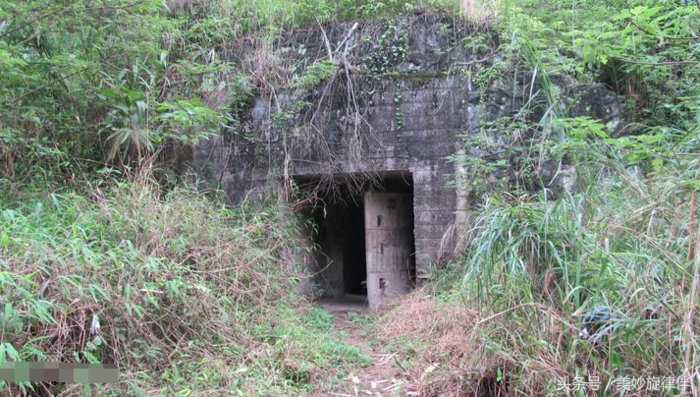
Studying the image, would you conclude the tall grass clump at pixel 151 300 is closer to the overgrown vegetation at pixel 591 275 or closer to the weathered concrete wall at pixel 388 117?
the overgrown vegetation at pixel 591 275

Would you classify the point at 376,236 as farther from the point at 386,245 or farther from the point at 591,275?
the point at 591,275

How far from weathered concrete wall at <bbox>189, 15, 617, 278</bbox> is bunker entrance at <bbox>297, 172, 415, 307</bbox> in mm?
362

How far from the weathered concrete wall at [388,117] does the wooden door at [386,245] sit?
732 mm

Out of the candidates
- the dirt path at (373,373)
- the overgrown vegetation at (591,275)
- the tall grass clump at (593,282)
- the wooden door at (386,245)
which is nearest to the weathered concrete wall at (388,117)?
the wooden door at (386,245)

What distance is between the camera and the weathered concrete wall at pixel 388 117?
5.49m

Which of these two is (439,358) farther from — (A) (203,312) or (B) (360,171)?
(B) (360,171)

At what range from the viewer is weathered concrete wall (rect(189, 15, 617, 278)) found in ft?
18.0

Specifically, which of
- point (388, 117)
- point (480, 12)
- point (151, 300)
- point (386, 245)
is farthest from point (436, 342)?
point (480, 12)

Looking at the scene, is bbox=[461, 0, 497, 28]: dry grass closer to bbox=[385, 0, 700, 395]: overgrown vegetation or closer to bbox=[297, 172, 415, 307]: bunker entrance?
bbox=[297, 172, 415, 307]: bunker entrance

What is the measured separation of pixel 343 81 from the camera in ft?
19.1

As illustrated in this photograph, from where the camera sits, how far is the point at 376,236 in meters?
6.21

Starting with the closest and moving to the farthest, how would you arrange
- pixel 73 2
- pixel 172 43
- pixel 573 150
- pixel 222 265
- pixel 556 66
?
pixel 573 150 < pixel 222 265 < pixel 73 2 < pixel 556 66 < pixel 172 43

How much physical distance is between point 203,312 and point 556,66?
3924mm

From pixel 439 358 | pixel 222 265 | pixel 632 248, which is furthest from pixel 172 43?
pixel 632 248
